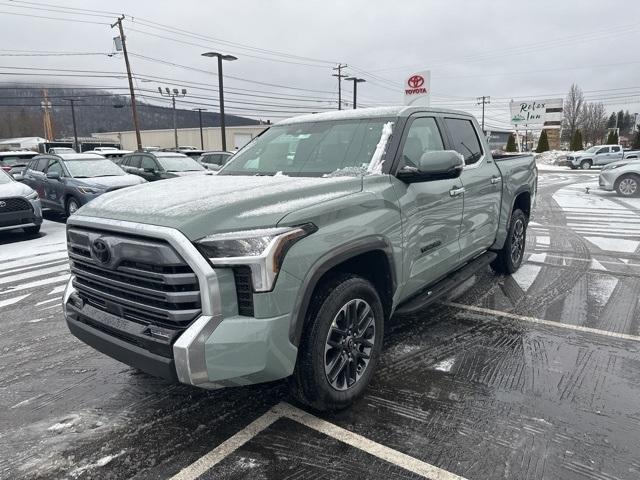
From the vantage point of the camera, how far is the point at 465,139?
15.6 ft

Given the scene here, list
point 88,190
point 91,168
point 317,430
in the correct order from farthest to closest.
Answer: point 91,168 < point 88,190 < point 317,430

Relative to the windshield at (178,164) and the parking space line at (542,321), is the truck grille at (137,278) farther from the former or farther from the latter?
the windshield at (178,164)

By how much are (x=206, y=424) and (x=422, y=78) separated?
13753 millimetres

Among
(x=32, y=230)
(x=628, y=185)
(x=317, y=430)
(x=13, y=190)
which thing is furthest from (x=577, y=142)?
(x=317, y=430)

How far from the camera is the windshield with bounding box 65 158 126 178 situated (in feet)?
37.1

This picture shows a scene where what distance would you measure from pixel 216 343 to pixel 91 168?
429 inches

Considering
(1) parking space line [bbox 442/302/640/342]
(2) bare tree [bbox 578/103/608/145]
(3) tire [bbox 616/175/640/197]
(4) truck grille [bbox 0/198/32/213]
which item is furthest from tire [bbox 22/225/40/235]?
(2) bare tree [bbox 578/103/608/145]

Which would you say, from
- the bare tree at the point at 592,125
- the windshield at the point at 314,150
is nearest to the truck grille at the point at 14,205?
the windshield at the point at 314,150

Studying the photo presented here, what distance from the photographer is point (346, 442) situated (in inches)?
105

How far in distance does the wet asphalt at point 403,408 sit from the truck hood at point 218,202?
128 centimetres

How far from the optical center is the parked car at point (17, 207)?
8897 mm

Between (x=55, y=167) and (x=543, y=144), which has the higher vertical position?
(x=543, y=144)

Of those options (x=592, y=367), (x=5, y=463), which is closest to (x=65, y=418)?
(x=5, y=463)

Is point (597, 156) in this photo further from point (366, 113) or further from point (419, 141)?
point (366, 113)
